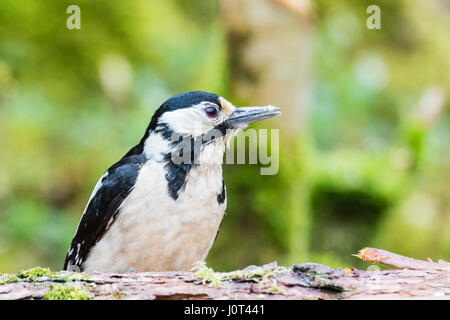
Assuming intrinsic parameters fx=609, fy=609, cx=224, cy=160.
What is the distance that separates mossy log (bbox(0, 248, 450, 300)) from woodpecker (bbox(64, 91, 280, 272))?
25.7 inches

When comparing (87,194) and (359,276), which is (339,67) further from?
(359,276)

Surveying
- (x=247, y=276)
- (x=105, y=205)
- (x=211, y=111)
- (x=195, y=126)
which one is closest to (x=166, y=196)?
(x=105, y=205)

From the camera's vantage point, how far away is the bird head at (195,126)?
3.69 m

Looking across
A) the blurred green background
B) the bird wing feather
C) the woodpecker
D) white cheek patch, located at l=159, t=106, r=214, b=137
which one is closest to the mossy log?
the woodpecker

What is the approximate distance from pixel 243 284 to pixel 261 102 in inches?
Result: 115

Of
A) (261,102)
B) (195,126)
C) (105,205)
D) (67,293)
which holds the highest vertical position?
(261,102)

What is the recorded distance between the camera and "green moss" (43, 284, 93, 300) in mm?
2531

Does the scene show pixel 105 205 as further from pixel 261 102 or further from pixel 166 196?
pixel 261 102

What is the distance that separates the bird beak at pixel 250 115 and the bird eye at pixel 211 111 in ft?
0.32

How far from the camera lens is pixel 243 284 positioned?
103 inches

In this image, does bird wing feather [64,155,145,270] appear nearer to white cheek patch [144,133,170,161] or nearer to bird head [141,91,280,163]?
white cheek patch [144,133,170,161]

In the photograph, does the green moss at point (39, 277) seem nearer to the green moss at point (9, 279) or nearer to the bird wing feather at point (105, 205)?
the green moss at point (9, 279)

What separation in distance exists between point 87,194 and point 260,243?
2.84 m
